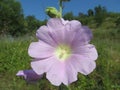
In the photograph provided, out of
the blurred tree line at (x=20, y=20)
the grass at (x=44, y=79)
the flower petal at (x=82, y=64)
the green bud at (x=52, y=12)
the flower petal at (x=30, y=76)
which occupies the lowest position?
the blurred tree line at (x=20, y=20)

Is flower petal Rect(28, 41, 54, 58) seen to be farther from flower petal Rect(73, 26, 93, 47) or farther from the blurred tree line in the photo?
the blurred tree line

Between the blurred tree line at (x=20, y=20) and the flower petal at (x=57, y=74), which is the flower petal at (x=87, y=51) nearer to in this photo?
the flower petal at (x=57, y=74)

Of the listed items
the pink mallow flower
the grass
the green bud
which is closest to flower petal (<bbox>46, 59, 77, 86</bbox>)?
Answer: the pink mallow flower

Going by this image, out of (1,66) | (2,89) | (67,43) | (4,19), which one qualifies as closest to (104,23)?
(4,19)

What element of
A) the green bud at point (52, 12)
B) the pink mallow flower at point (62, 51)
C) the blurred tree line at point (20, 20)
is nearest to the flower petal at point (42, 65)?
the pink mallow flower at point (62, 51)

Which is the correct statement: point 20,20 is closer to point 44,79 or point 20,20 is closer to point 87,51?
point 44,79

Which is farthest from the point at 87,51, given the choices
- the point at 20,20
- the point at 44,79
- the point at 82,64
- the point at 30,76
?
the point at 20,20
